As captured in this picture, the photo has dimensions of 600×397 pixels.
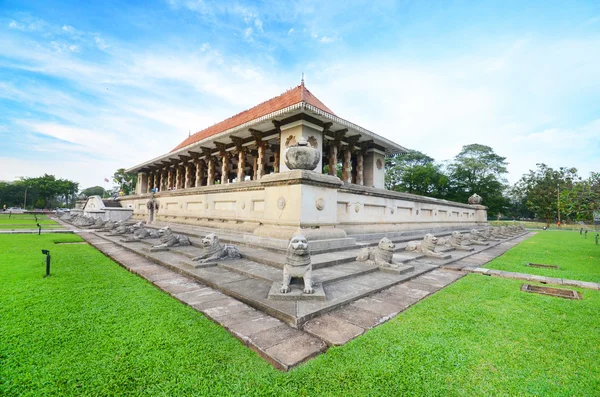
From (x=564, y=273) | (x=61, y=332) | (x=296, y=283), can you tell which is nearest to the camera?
(x=61, y=332)

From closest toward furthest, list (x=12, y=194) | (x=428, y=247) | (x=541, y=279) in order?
(x=541, y=279), (x=428, y=247), (x=12, y=194)

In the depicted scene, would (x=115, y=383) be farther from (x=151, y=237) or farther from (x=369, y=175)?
(x=369, y=175)

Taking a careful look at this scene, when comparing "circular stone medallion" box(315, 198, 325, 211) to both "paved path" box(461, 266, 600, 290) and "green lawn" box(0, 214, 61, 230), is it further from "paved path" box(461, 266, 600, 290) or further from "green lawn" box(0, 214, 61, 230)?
"green lawn" box(0, 214, 61, 230)

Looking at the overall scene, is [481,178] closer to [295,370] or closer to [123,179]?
[295,370]

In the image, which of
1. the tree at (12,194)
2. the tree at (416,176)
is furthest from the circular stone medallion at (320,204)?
the tree at (12,194)

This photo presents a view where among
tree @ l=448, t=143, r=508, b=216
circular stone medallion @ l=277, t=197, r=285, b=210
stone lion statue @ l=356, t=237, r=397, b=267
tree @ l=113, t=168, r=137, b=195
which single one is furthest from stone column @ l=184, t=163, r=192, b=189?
tree @ l=113, t=168, r=137, b=195

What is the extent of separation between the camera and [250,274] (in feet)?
13.9

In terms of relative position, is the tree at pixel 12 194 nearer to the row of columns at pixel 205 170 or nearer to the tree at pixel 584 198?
the row of columns at pixel 205 170

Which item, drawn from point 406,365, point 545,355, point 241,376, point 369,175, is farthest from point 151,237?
point 369,175

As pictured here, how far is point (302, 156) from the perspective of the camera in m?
6.12

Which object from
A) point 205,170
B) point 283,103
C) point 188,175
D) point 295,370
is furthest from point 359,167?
point 295,370

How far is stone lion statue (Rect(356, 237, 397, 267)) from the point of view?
16.2ft

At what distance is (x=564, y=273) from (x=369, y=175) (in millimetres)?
12978

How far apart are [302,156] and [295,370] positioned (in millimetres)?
4797
